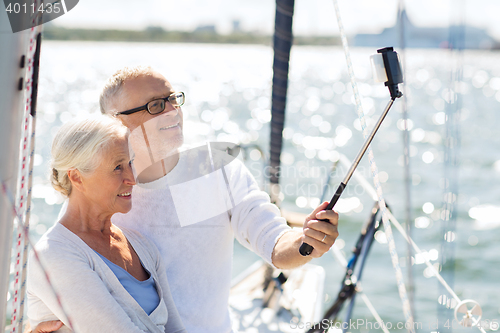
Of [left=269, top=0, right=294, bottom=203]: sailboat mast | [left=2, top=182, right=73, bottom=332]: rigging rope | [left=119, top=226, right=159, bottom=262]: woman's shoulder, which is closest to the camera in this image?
[left=2, top=182, right=73, bottom=332]: rigging rope

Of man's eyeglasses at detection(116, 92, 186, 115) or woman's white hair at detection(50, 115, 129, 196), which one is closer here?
woman's white hair at detection(50, 115, 129, 196)

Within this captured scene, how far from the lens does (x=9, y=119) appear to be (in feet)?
3.11

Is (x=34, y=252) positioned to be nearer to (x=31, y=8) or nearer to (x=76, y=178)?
(x=76, y=178)

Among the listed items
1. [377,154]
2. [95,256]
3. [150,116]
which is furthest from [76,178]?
[377,154]

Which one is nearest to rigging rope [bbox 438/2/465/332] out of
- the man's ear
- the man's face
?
the man's face

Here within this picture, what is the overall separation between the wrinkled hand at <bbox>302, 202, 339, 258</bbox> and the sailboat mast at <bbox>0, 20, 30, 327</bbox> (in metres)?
0.61

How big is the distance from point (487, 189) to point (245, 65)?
27219 millimetres

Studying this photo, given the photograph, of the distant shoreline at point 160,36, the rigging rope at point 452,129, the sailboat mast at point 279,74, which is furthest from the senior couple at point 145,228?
the distant shoreline at point 160,36

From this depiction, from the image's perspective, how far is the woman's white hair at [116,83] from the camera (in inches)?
50.4

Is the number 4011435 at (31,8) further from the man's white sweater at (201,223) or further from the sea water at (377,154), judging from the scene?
the man's white sweater at (201,223)

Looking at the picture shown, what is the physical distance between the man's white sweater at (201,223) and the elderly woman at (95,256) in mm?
109

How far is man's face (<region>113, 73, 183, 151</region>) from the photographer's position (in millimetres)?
1265

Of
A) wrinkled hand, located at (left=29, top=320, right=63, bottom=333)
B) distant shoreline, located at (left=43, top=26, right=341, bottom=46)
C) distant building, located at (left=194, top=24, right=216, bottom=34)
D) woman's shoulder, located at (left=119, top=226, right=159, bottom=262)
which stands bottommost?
wrinkled hand, located at (left=29, top=320, right=63, bottom=333)

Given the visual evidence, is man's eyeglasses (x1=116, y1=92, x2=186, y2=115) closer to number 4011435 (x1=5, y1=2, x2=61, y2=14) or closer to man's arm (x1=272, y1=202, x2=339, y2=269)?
number 4011435 (x1=5, y1=2, x2=61, y2=14)
